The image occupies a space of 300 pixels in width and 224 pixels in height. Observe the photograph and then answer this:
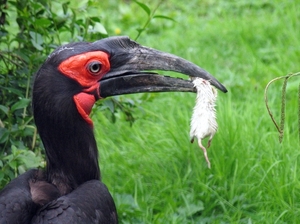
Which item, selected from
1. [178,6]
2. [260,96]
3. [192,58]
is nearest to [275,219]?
[260,96]

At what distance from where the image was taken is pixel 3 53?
434 centimetres

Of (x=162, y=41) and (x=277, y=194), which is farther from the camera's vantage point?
(x=162, y=41)

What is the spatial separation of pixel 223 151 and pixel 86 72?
142 centimetres

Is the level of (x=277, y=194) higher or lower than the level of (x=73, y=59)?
lower

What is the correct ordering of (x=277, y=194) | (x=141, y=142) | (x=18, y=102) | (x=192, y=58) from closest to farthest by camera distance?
(x=18, y=102)
(x=277, y=194)
(x=141, y=142)
(x=192, y=58)

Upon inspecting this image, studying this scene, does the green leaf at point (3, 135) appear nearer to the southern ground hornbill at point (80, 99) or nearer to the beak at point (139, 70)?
the southern ground hornbill at point (80, 99)

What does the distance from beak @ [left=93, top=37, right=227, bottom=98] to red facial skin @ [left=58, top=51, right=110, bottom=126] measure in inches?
1.4

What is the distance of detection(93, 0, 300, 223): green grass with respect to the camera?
4352 mm

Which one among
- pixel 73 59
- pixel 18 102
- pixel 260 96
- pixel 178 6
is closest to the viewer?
pixel 73 59

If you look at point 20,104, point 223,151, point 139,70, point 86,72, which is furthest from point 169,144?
point 86,72

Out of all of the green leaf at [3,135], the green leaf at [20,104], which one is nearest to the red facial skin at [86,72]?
the green leaf at [20,104]

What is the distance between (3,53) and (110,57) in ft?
3.27

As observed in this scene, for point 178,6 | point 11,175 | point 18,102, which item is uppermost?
point 178,6

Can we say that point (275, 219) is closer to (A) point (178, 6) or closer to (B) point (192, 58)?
(B) point (192, 58)
